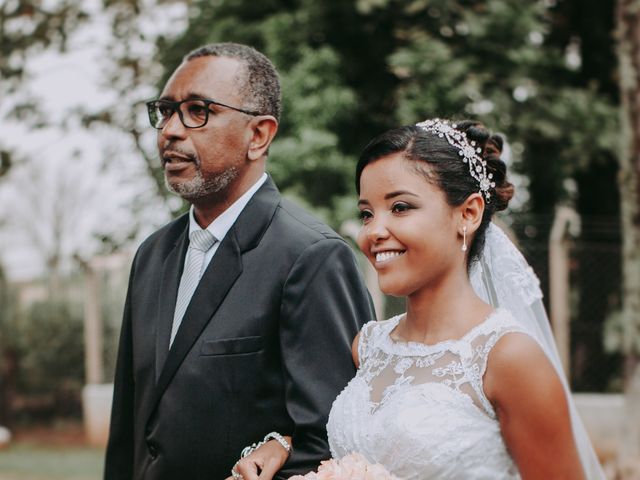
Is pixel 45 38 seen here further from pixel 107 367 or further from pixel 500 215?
pixel 500 215

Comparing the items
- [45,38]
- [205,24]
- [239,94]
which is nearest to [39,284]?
[45,38]

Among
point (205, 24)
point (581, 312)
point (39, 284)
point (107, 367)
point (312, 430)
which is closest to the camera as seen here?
point (312, 430)

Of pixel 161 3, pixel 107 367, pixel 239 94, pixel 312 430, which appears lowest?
pixel 107 367

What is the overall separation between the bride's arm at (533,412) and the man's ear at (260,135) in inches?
47.4

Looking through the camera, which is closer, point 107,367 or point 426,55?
point 426,55

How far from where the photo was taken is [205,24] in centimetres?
1016

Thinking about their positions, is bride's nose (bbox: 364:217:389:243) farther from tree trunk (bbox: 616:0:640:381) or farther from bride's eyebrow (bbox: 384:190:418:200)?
tree trunk (bbox: 616:0:640:381)

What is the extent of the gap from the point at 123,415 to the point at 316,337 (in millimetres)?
930

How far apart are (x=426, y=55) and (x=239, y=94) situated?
20.1 feet

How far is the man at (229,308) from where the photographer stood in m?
2.78

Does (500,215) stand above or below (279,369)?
below

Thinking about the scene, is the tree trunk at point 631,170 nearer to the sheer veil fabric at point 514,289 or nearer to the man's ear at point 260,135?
the sheer veil fabric at point 514,289

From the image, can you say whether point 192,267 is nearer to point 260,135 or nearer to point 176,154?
point 176,154

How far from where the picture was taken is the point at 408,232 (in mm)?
2449
